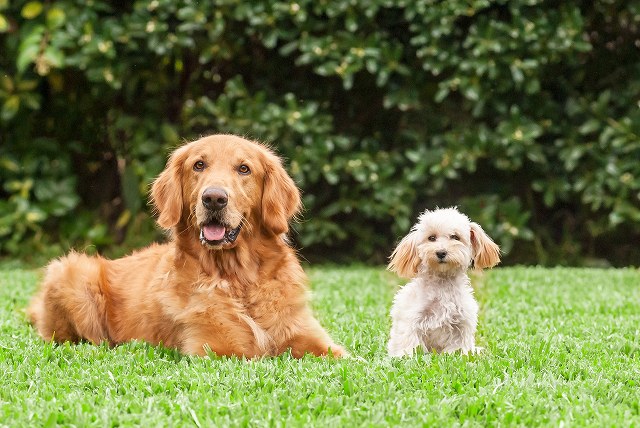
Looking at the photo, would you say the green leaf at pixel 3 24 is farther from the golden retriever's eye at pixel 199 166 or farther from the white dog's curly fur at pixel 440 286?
the white dog's curly fur at pixel 440 286

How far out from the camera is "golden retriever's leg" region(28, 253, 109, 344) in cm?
480

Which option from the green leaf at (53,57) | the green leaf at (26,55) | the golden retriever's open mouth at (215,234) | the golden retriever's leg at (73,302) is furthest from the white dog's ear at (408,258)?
the green leaf at (26,55)

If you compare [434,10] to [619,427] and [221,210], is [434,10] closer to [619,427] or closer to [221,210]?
[221,210]

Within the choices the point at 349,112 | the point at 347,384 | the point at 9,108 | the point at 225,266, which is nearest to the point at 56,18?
the point at 9,108

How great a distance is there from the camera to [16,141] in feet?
30.8

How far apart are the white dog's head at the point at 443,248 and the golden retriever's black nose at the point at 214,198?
1.06m

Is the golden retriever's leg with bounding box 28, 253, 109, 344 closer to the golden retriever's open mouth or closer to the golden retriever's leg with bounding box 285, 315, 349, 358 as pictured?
the golden retriever's open mouth

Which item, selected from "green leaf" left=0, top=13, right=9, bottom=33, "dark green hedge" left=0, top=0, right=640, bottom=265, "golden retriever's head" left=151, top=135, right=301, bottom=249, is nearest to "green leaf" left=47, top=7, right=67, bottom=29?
"dark green hedge" left=0, top=0, right=640, bottom=265

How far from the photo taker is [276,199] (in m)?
4.45

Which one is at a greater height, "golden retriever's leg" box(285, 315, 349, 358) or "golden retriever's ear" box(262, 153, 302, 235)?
"golden retriever's ear" box(262, 153, 302, 235)

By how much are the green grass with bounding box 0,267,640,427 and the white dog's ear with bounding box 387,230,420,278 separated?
1.45 feet

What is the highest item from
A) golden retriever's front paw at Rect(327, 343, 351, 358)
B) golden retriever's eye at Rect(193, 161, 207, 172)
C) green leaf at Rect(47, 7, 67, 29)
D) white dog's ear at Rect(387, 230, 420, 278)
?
green leaf at Rect(47, 7, 67, 29)

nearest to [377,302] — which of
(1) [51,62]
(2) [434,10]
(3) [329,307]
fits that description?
(3) [329,307]

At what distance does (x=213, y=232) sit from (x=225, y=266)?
250 mm
